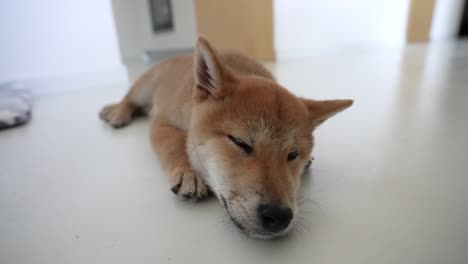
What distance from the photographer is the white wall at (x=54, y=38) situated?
270cm

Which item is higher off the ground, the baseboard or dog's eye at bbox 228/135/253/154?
dog's eye at bbox 228/135/253/154

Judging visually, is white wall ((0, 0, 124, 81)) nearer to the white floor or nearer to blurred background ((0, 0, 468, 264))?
blurred background ((0, 0, 468, 264))

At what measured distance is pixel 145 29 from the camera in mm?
5102

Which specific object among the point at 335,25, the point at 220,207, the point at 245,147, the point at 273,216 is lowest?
the point at 220,207

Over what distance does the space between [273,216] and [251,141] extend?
0.26 m

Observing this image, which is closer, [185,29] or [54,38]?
[54,38]

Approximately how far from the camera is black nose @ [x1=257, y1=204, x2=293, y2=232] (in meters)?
0.85

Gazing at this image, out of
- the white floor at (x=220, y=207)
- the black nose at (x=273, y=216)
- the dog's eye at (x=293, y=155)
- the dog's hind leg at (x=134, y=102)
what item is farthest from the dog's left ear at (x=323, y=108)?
the dog's hind leg at (x=134, y=102)

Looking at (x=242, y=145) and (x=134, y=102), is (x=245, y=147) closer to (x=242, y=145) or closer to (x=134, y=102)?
(x=242, y=145)

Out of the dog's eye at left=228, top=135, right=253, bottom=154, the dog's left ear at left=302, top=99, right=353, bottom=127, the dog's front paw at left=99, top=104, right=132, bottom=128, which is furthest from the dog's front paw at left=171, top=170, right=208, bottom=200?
the dog's front paw at left=99, top=104, right=132, bottom=128

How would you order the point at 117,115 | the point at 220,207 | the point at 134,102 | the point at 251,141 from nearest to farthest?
1. the point at 251,141
2. the point at 220,207
3. the point at 117,115
4. the point at 134,102

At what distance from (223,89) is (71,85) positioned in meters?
2.55

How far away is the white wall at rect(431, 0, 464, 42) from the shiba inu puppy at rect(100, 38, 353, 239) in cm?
636

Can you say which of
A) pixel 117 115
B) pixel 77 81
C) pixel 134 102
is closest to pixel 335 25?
pixel 77 81
